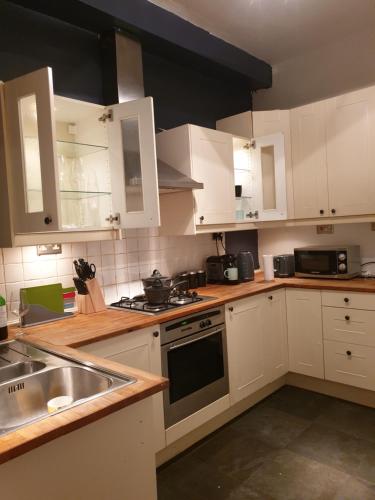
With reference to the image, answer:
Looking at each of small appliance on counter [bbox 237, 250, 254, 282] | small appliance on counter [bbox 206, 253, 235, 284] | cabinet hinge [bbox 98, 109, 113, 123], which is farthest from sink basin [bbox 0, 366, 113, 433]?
small appliance on counter [bbox 237, 250, 254, 282]

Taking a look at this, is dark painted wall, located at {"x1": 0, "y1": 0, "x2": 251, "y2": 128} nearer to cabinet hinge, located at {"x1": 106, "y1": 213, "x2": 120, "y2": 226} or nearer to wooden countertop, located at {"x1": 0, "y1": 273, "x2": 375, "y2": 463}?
cabinet hinge, located at {"x1": 106, "y1": 213, "x2": 120, "y2": 226}

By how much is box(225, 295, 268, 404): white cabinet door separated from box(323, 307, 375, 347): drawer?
51 cm

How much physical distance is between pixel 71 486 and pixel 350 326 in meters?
2.31

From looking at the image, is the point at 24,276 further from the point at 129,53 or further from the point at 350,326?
the point at 350,326

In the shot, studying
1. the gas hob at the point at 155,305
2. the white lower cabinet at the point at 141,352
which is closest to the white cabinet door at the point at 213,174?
the gas hob at the point at 155,305

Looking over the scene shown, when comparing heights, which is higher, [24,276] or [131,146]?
[131,146]

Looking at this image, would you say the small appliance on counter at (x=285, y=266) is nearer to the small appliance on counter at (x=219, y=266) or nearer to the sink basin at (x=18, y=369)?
the small appliance on counter at (x=219, y=266)

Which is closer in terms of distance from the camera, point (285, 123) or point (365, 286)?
point (365, 286)

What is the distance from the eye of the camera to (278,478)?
6.93 ft

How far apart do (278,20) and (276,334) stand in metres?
2.44

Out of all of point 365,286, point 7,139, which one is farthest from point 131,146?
point 365,286

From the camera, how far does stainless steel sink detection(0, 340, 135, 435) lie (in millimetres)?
1394

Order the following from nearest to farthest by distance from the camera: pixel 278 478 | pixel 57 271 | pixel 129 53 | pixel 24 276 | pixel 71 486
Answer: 1. pixel 71 486
2. pixel 278 478
3. pixel 24 276
4. pixel 57 271
5. pixel 129 53

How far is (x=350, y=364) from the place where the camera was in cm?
287
